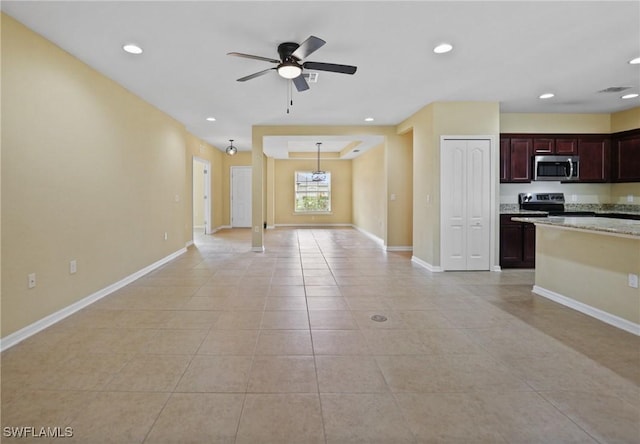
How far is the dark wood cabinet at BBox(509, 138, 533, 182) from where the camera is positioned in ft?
17.8

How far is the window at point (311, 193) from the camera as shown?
39.8ft

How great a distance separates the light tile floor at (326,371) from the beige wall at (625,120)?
12.8 feet

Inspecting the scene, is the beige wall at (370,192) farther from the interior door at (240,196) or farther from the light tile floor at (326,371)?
the light tile floor at (326,371)

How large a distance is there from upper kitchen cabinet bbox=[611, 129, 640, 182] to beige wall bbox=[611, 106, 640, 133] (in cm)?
12

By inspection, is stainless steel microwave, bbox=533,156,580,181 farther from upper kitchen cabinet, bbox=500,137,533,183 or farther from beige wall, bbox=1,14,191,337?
beige wall, bbox=1,14,191,337

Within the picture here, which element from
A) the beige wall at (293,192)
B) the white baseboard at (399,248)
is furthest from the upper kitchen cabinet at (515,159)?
the beige wall at (293,192)

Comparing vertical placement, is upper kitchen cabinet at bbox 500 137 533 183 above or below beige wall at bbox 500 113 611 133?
below

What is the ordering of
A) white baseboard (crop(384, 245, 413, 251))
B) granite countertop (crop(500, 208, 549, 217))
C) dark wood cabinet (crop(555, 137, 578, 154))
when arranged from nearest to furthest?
granite countertop (crop(500, 208, 549, 217))
dark wood cabinet (crop(555, 137, 578, 154))
white baseboard (crop(384, 245, 413, 251))

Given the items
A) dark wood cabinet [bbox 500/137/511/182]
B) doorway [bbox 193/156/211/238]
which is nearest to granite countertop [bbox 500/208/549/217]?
dark wood cabinet [bbox 500/137/511/182]

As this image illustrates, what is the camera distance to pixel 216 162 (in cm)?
1023

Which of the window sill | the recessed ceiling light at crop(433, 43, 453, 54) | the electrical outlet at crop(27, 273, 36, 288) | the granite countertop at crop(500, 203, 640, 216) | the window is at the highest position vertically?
the recessed ceiling light at crop(433, 43, 453, 54)

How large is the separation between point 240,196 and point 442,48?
29.5ft

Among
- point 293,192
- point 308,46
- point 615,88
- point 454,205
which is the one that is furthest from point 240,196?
point 615,88

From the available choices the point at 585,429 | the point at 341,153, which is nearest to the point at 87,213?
the point at 585,429
